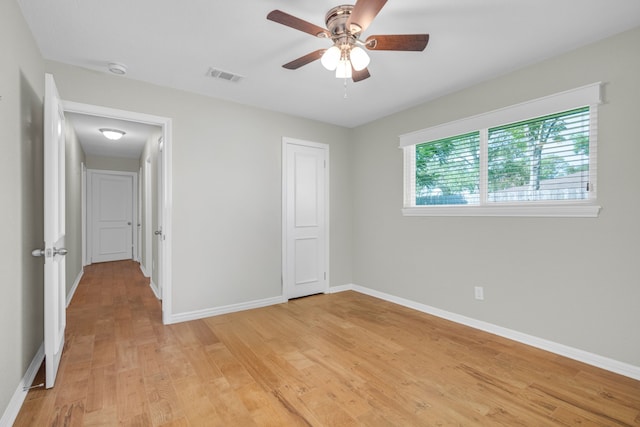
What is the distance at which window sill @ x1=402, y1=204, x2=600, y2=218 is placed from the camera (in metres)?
2.43

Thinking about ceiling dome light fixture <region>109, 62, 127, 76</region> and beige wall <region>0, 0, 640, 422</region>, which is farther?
ceiling dome light fixture <region>109, 62, 127, 76</region>

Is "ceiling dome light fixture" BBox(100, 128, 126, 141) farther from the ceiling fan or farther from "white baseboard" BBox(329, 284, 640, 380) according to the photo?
"white baseboard" BBox(329, 284, 640, 380)

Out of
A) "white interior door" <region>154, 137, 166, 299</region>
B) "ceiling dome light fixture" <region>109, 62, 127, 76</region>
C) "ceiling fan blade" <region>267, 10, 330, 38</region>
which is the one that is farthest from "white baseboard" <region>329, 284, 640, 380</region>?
"ceiling dome light fixture" <region>109, 62, 127, 76</region>

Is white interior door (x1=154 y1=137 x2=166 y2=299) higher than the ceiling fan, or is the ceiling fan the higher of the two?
the ceiling fan

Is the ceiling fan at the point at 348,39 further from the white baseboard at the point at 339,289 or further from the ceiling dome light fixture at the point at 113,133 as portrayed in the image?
the ceiling dome light fixture at the point at 113,133

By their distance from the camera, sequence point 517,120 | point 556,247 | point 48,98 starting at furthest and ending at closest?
point 517,120 < point 556,247 < point 48,98

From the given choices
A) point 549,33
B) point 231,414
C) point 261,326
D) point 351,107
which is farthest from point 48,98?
point 549,33

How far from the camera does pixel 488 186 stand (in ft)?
10.2

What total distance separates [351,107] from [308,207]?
1.44m

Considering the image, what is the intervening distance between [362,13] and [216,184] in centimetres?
249

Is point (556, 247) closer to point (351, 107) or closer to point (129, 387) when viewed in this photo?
point (351, 107)

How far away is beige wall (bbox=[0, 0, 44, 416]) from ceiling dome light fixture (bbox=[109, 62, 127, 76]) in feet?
1.61

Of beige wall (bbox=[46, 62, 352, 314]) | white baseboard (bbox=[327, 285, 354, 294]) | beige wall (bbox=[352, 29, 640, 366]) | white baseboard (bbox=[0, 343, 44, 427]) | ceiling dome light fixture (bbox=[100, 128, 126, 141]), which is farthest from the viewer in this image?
ceiling dome light fixture (bbox=[100, 128, 126, 141])

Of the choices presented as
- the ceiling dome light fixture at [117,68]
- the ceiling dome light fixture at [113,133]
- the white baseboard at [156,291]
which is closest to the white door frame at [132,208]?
Result: the ceiling dome light fixture at [113,133]
